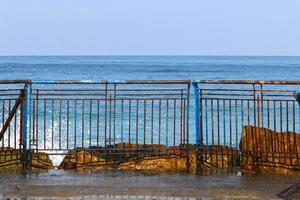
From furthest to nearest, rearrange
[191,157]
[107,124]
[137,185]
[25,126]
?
1. [107,124]
2. [191,157]
3. [25,126]
4. [137,185]

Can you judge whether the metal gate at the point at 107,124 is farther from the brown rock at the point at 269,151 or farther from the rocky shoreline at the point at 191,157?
the brown rock at the point at 269,151

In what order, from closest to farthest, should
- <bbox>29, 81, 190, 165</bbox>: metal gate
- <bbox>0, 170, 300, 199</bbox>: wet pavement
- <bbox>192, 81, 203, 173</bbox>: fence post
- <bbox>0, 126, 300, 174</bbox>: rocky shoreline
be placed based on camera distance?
<bbox>0, 170, 300, 199</bbox>: wet pavement, <bbox>192, 81, 203, 173</bbox>: fence post, <bbox>0, 126, 300, 174</bbox>: rocky shoreline, <bbox>29, 81, 190, 165</bbox>: metal gate

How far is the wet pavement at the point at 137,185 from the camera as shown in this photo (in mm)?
8703

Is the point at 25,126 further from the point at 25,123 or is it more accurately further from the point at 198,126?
the point at 198,126

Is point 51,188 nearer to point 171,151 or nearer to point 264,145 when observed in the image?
point 171,151

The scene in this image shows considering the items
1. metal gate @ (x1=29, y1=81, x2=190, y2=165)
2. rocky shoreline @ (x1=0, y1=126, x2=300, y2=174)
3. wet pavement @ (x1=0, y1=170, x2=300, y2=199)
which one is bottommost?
wet pavement @ (x1=0, y1=170, x2=300, y2=199)

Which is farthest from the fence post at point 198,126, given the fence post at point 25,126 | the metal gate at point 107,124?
the fence post at point 25,126

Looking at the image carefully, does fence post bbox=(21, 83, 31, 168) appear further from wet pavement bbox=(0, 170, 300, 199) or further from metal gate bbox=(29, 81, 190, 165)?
wet pavement bbox=(0, 170, 300, 199)

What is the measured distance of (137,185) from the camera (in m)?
9.41

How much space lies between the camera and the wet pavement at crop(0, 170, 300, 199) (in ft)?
28.6

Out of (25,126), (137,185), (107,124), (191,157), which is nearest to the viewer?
(137,185)

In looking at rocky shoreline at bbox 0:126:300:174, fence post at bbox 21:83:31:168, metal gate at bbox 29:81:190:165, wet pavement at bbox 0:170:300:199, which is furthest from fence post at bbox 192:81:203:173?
fence post at bbox 21:83:31:168

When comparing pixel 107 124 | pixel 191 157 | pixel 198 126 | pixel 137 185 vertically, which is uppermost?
pixel 107 124

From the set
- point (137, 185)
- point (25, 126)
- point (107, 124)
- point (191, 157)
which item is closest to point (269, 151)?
point (191, 157)
